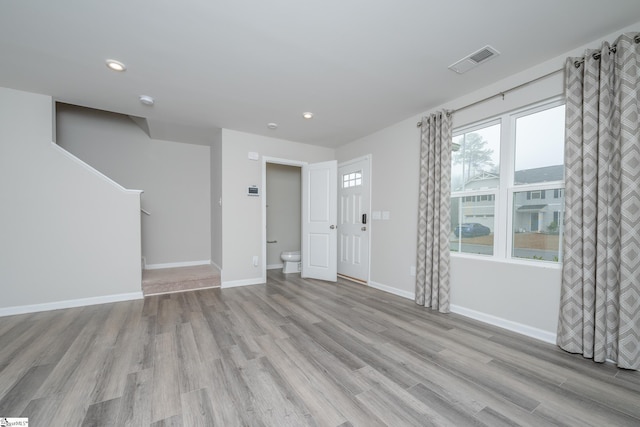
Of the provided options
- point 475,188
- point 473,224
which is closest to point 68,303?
point 473,224

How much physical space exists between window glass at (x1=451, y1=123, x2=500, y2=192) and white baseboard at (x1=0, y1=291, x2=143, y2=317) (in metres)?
4.53

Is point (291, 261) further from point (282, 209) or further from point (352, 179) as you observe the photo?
point (352, 179)

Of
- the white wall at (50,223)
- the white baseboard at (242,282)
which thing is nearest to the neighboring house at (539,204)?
the white baseboard at (242,282)

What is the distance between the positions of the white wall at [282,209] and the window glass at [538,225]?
159 inches

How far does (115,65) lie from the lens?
7.49 ft

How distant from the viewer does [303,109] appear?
323cm

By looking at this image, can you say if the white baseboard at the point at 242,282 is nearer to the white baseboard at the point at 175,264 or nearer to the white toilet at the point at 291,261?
the white toilet at the point at 291,261

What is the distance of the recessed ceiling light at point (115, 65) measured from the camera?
223 centimetres

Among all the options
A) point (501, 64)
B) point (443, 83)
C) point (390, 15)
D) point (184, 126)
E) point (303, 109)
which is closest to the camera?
→ point (390, 15)

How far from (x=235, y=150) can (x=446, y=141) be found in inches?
124

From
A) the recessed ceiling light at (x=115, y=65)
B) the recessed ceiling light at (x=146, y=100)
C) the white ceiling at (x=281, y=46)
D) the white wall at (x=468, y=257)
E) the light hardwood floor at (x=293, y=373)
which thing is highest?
the white ceiling at (x=281, y=46)

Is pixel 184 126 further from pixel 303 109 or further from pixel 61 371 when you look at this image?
pixel 61 371

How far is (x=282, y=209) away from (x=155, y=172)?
2.50m

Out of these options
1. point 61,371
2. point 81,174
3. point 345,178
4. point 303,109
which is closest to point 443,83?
point 303,109
